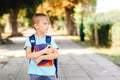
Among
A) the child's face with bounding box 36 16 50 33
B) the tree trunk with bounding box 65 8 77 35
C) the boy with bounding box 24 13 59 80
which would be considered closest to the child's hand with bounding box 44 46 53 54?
the boy with bounding box 24 13 59 80

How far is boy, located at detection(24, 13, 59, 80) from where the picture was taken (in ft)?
20.2

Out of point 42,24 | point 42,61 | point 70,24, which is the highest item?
point 42,24

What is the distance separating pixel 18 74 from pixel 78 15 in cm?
2926

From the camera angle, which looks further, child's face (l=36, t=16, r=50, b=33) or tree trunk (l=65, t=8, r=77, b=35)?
tree trunk (l=65, t=8, r=77, b=35)

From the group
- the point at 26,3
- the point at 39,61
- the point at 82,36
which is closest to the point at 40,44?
the point at 39,61

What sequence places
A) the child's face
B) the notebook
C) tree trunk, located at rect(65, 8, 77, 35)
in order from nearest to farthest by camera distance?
the child's face
the notebook
tree trunk, located at rect(65, 8, 77, 35)

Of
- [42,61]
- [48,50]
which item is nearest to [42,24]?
[48,50]

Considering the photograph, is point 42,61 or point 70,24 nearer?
point 42,61

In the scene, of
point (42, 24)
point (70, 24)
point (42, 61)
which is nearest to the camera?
point (42, 24)

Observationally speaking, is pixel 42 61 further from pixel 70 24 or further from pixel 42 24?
pixel 70 24

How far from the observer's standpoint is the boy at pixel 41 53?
615cm

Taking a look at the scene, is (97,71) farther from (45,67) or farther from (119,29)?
(119,29)

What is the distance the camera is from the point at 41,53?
6145 millimetres

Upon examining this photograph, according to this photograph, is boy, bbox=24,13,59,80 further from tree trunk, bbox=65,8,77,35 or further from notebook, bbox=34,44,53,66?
tree trunk, bbox=65,8,77,35
